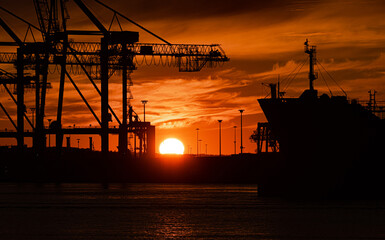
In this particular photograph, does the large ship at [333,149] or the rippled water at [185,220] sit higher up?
the large ship at [333,149]

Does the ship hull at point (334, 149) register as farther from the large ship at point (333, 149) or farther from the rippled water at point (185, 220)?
the rippled water at point (185, 220)

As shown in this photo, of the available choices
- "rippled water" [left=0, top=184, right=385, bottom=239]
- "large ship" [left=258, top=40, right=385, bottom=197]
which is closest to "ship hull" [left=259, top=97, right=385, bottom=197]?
"large ship" [left=258, top=40, right=385, bottom=197]

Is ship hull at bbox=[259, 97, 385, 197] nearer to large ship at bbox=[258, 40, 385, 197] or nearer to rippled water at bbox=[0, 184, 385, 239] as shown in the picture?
large ship at bbox=[258, 40, 385, 197]

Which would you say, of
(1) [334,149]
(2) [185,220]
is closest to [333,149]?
(1) [334,149]

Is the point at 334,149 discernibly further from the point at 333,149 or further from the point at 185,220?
the point at 185,220

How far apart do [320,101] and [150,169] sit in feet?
120

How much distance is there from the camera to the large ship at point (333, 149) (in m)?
44.8

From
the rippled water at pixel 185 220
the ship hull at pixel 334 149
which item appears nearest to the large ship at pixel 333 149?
the ship hull at pixel 334 149

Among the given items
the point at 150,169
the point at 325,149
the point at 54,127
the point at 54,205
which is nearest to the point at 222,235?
the point at 54,205

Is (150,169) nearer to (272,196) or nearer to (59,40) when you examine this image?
(59,40)

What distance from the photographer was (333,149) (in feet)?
147

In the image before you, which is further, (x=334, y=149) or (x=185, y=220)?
(x=334, y=149)

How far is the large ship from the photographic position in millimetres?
44781

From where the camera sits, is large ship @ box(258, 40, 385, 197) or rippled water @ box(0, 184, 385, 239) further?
large ship @ box(258, 40, 385, 197)
